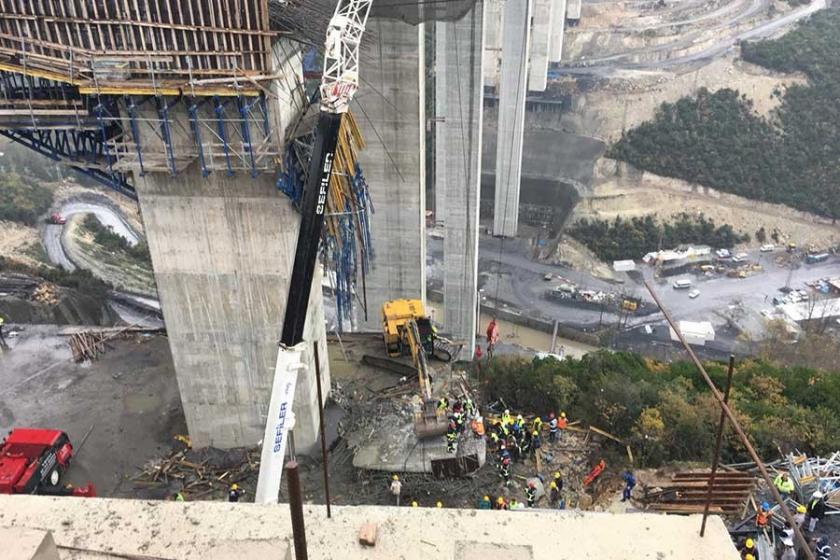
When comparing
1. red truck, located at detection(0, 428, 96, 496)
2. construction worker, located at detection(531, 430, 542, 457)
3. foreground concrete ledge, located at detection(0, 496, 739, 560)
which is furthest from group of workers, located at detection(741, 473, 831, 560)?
red truck, located at detection(0, 428, 96, 496)

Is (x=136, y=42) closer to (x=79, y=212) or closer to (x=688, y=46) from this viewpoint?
(x=79, y=212)

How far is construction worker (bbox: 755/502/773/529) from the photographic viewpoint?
49.1 feet

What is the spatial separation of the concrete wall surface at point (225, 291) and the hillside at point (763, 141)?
2613 inches

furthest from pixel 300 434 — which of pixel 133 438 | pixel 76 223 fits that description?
pixel 76 223

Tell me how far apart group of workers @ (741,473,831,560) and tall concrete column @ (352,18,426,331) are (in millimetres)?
18550

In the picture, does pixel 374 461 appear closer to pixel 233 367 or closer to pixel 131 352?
pixel 233 367

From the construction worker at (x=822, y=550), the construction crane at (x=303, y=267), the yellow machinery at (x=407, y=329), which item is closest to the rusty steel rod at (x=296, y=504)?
the construction crane at (x=303, y=267)

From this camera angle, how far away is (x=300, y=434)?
21109 millimetres

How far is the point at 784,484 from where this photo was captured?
1616 centimetres

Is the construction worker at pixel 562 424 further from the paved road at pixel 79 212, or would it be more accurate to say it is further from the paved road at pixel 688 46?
the paved road at pixel 688 46

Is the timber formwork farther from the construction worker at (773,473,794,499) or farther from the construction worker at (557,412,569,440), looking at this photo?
the construction worker at (773,473,794,499)

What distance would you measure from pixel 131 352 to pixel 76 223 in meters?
54.7

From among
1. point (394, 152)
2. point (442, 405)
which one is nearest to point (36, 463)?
point (442, 405)

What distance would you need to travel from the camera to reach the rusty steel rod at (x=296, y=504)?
15.5 feet
